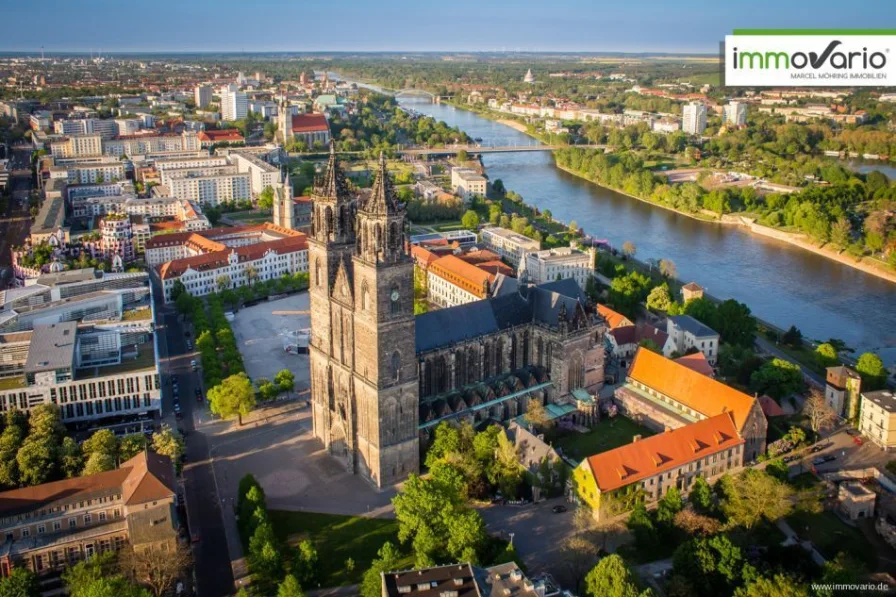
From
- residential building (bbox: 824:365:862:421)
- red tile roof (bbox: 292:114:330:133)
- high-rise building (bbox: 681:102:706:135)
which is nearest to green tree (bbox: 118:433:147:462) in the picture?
residential building (bbox: 824:365:862:421)

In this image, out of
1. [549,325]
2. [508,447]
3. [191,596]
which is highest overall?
[549,325]

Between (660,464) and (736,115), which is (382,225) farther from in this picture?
(736,115)

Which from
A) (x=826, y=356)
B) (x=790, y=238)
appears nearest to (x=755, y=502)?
(x=826, y=356)

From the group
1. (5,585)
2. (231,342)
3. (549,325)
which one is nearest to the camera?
(5,585)

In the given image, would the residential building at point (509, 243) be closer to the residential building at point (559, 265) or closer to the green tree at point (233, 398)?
the residential building at point (559, 265)

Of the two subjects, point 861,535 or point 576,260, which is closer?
point 861,535

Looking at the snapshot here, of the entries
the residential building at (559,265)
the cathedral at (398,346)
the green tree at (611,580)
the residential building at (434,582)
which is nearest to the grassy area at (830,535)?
the green tree at (611,580)

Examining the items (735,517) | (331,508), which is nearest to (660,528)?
(735,517)

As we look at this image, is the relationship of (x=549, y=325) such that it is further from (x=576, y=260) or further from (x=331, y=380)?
(x=576, y=260)
